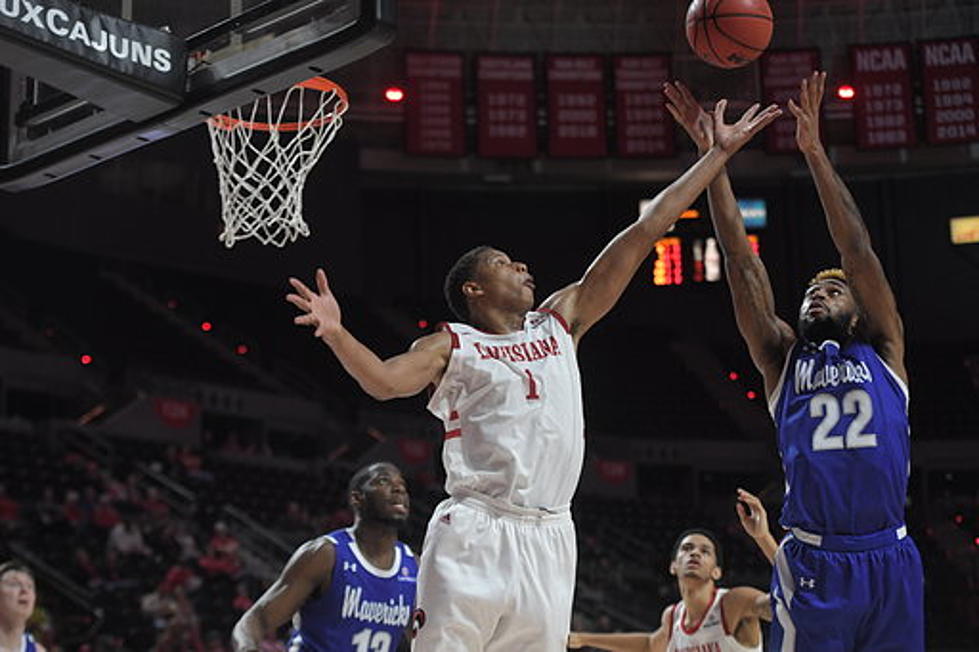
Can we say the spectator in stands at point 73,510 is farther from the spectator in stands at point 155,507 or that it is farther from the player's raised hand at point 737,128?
the player's raised hand at point 737,128

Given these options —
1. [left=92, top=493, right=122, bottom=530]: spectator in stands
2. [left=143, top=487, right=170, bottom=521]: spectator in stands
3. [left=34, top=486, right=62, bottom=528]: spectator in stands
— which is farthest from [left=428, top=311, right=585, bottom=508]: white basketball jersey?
[left=143, top=487, right=170, bottom=521]: spectator in stands

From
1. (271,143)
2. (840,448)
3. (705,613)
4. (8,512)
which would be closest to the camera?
(840,448)

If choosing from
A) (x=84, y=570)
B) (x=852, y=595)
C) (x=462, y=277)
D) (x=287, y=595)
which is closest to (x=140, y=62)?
(x=462, y=277)

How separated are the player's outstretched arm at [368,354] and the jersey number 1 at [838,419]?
123cm

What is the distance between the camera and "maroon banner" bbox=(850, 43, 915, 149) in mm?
16969

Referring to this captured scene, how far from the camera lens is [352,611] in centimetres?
581

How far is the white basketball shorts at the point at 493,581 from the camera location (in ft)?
13.1

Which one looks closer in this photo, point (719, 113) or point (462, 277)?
point (462, 277)

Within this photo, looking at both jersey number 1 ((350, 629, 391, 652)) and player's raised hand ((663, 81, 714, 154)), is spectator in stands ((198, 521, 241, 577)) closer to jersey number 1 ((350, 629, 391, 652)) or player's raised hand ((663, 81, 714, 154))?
jersey number 1 ((350, 629, 391, 652))

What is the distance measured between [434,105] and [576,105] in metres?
1.73

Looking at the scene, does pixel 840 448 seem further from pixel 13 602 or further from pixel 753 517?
pixel 13 602

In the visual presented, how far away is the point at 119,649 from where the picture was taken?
12336 millimetres

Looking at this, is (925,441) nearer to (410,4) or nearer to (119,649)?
(410,4)

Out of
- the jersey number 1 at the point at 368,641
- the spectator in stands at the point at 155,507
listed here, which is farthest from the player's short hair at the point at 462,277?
the spectator in stands at the point at 155,507
